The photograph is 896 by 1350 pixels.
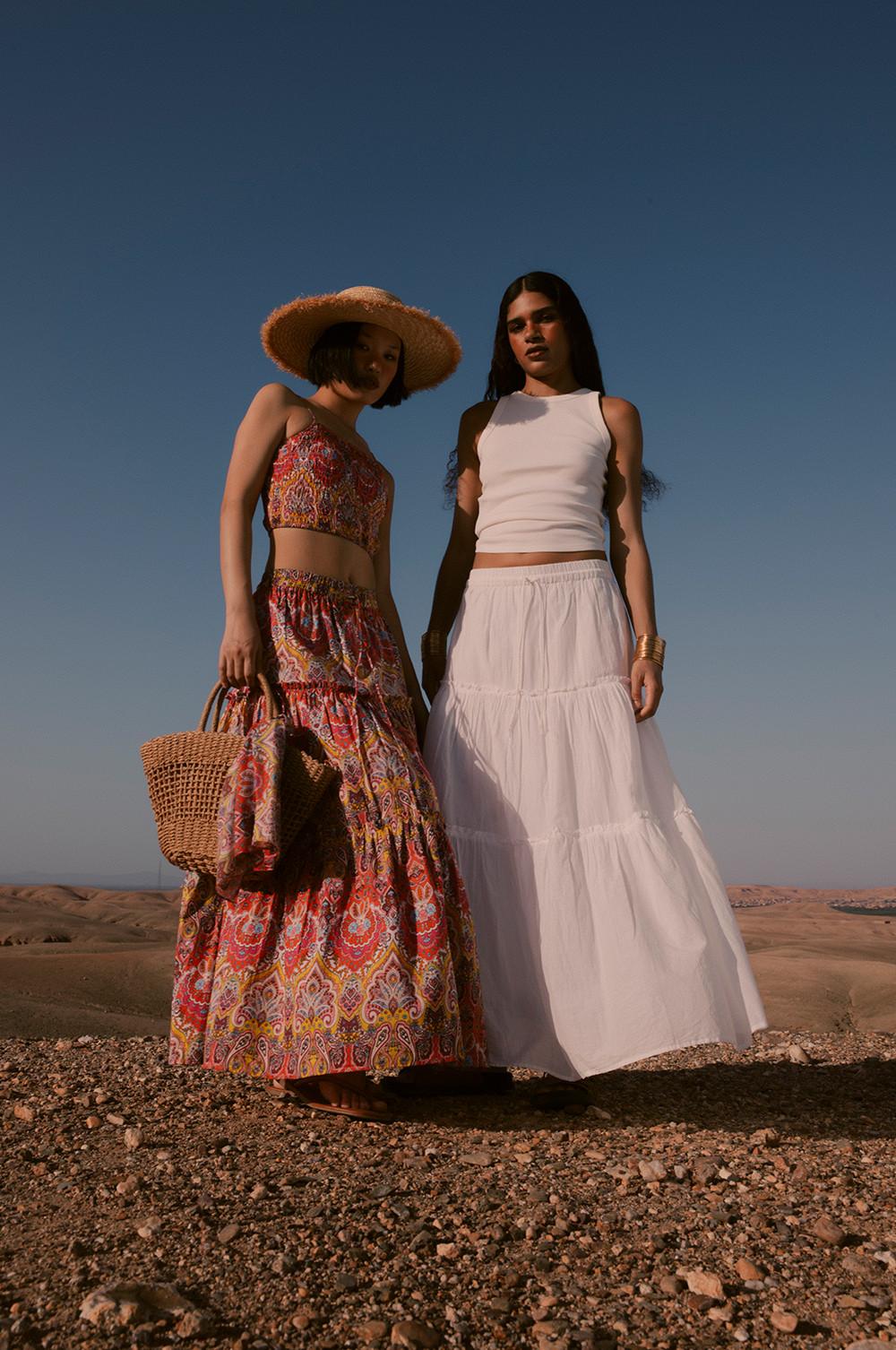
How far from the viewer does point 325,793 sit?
326 centimetres

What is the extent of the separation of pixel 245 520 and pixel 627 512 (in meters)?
1.53

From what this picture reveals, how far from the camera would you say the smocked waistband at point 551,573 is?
3893 mm

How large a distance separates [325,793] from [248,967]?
0.59 meters

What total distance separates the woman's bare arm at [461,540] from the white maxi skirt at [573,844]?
21 centimetres

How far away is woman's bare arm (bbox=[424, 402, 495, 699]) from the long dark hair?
86 millimetres

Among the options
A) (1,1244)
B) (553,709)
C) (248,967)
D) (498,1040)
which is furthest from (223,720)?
(1,1244)

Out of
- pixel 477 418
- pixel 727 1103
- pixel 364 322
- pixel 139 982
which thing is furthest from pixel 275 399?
pixel 139 982

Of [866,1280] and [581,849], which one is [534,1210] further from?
[581,849]

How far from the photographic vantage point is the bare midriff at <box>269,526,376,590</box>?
12.0 ft

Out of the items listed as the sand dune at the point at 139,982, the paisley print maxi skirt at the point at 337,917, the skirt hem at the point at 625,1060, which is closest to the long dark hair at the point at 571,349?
the paisley print maxi skirt at the point at 337,917

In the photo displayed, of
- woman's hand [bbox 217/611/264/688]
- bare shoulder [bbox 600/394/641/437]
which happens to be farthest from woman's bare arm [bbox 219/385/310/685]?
bare shoulder [bbox 600/394/641/437]

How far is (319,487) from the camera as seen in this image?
368cm

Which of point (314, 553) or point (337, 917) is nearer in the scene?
point (337, 917)

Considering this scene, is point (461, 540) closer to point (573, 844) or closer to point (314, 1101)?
point (573, 844)
